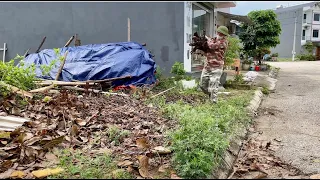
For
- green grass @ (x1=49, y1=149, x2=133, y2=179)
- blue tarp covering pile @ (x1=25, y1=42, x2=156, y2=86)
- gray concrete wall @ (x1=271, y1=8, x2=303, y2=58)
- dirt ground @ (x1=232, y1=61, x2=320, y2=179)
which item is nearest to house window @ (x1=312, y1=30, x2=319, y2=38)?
gray concrete wall @ (x1=271, y1=8, x2=303, y2=58)

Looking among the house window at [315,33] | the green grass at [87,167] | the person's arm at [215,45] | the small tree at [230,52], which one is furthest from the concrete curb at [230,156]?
the house window at [315,33]

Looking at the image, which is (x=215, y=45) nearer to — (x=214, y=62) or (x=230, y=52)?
(x=214, y=62)

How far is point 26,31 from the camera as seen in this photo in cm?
974

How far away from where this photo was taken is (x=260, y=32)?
50.9ft

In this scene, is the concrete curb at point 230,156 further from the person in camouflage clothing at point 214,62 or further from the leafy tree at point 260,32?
the leafy tree at point 260,32

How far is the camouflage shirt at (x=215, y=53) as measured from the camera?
562cm

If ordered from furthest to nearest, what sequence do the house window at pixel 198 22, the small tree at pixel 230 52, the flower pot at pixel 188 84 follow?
the house window at pixel 198 22, the small tree at pixel 230 52, the flower pot at pixel 188 84

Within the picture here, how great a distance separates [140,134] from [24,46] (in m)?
8.06

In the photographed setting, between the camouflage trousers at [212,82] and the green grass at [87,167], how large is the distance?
3251mm

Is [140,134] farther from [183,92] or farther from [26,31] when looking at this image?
[26,31]

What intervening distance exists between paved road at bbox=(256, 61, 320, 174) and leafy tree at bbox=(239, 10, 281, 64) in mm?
7921

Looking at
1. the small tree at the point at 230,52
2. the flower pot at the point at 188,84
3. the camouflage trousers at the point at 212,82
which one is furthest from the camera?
the small tree at the point at 230,52

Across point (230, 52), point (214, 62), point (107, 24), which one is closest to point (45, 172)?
point (214, 62)

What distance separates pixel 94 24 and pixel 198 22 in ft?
11.2
